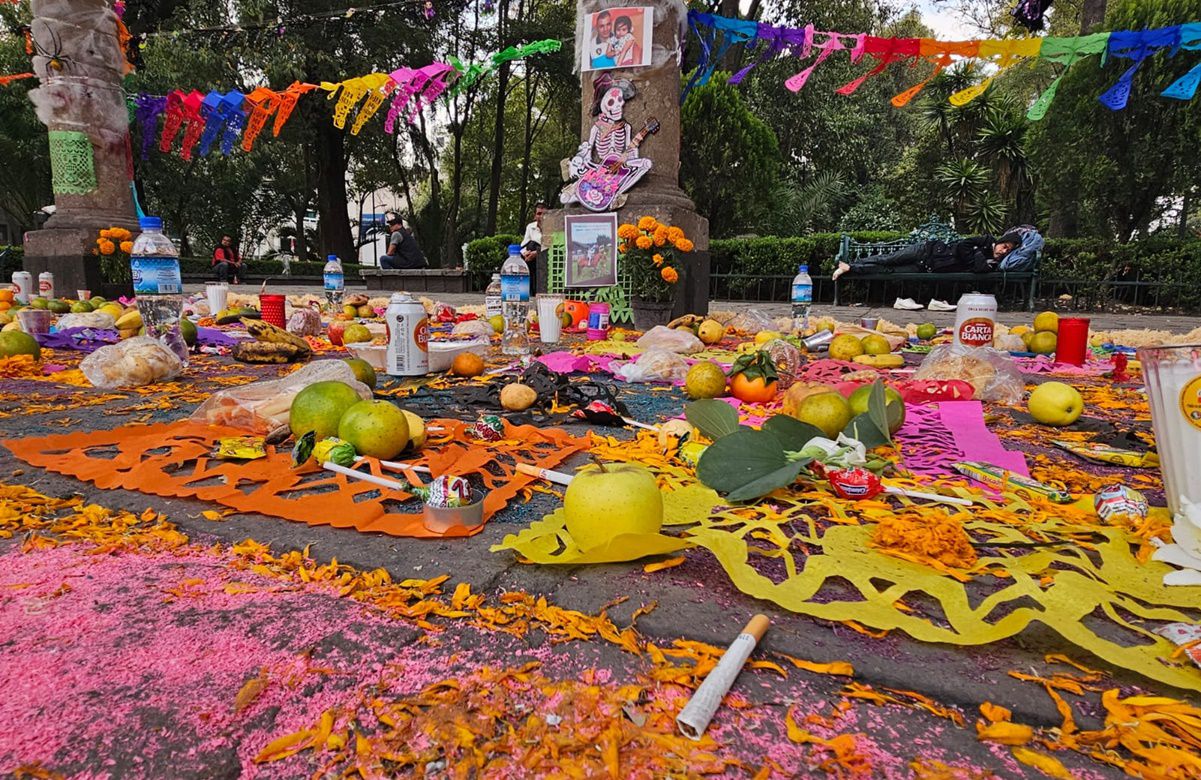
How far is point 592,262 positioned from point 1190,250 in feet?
36.3

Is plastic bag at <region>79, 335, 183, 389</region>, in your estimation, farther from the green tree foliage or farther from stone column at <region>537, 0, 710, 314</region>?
the green tree foliage

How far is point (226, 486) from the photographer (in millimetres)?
1997

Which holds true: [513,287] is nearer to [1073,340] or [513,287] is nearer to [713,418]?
[713,418]

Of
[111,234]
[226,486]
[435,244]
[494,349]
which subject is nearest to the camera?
[226,486]

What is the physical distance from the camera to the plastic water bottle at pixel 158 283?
405 cm

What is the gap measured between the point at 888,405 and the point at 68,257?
38.8 ft

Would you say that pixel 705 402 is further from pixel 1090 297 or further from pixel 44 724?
pixel 1090 297

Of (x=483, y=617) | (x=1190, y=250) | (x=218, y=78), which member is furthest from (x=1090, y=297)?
(x=218, y=78)

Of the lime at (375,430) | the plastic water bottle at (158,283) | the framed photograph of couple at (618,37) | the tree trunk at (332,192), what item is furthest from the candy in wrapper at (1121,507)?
the tree trunk at (332,192)

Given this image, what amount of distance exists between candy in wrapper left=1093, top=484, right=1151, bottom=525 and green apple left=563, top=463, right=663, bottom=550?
1290 millimetres

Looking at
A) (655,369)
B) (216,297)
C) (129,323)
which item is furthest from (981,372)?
(216,297)

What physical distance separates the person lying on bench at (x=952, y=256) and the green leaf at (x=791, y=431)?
10.6 metres

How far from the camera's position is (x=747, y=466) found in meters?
2.01

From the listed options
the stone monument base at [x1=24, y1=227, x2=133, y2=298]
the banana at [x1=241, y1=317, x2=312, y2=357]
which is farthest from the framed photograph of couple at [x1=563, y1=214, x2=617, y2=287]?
the stone monument base at [x1=24, y1=227, x2=133, y2=298]
